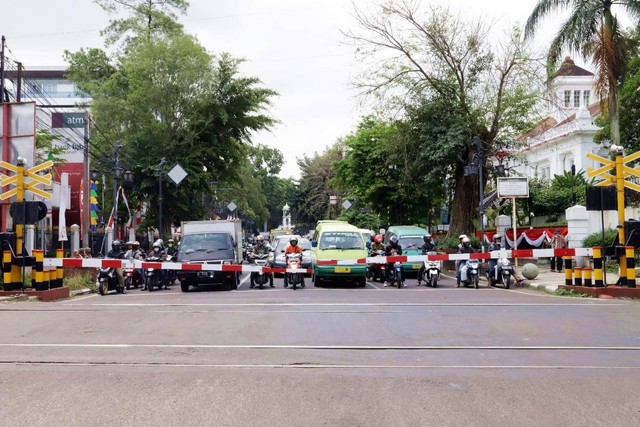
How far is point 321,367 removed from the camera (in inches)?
311

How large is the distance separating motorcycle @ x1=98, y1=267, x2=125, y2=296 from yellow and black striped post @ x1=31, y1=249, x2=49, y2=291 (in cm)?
367

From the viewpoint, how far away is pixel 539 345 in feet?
30.7

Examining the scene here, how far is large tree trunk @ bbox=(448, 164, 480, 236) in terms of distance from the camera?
112ft

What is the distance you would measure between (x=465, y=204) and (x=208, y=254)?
16.0 metres

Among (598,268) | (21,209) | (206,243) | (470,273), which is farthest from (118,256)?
(598,268)

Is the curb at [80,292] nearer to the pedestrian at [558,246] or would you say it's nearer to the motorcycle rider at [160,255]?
the motorcycle rider at [160,255]

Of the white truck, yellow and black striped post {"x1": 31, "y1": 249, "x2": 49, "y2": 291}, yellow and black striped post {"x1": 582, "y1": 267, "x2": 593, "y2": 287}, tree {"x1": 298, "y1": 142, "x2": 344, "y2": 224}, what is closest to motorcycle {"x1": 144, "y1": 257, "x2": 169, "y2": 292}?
the white truck

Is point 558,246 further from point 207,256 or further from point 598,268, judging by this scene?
point 207,256

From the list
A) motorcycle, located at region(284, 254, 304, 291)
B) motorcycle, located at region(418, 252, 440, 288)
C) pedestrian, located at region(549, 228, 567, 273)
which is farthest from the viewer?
pedestrian, located at region(549, 228, 567, 273)

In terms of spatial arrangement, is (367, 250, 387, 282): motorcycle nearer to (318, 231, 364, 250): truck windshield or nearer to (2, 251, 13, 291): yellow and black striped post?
(318, 231, 364, 250): truck windshield

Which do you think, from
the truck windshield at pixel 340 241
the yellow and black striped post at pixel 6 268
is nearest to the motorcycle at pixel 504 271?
the truck windshield at pixel 340 241

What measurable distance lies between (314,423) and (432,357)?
126 inches

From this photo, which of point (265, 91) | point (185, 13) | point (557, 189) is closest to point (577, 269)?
point (265, 91)

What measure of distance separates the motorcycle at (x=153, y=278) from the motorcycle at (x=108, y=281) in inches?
41.3
